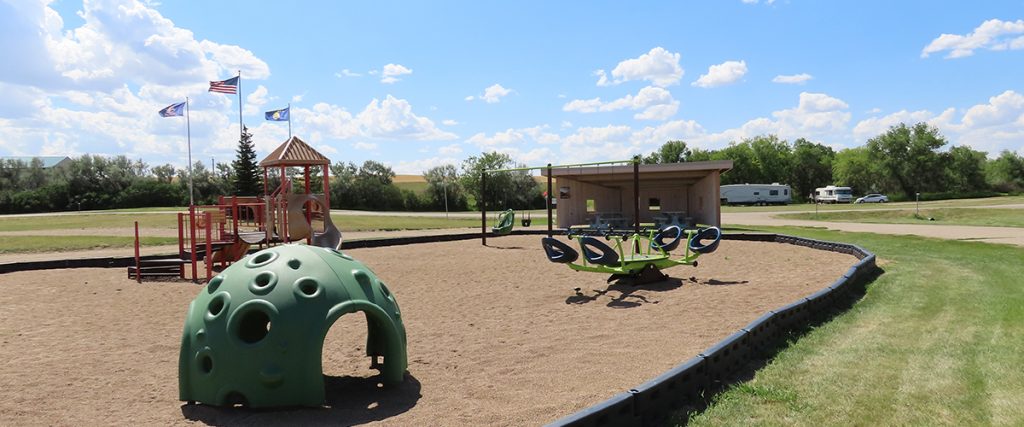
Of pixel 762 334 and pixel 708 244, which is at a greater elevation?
pixel 708 244

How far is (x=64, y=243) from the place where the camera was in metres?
24.3

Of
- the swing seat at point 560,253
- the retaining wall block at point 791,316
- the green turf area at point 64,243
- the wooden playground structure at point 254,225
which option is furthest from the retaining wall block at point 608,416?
the green turf area at point 64,243

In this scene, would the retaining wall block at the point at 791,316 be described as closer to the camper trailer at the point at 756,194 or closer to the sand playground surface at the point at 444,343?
the sand playground surface at the point at 444,343

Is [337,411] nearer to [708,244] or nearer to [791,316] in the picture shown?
[791,316]

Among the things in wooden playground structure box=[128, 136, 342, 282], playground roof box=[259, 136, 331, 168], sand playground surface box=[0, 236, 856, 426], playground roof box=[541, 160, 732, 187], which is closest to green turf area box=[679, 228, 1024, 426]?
sand playground surface box=[0, 236, 856, 426]

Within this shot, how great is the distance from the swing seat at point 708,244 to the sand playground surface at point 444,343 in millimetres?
601

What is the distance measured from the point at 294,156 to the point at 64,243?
11.9 m

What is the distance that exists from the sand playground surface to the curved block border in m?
0.60

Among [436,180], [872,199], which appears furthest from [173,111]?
[872,199]

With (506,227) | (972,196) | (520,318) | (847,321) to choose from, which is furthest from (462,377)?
(972,196)

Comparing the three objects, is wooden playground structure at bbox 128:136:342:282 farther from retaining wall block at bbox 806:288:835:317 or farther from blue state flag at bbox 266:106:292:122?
blue state flag at bbox 266:106:292:122

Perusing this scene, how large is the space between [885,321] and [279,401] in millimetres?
7033

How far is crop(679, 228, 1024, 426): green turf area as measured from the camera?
4547 mm

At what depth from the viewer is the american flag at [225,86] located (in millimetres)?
30828
